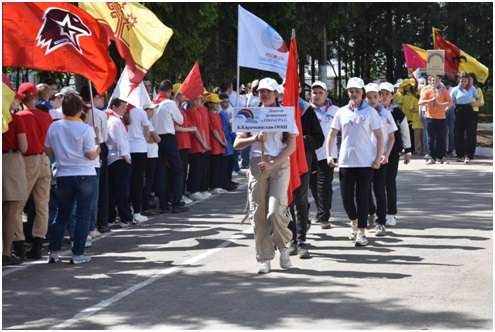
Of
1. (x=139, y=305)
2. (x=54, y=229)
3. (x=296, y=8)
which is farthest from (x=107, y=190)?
(x=296, y=8)

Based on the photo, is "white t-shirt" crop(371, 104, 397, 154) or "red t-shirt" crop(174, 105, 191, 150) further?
"red t-shirt" crop(174, 105, 191, 150)

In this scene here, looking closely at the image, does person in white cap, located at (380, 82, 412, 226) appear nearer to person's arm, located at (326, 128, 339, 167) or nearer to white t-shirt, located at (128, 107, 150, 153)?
person's arm, located at (326, 128, 339, 167)

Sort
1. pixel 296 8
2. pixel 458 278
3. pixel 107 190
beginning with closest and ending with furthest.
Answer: pixel 458 278 → pixel 107 190 → pixel 296 8

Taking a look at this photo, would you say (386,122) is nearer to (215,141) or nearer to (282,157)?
(282,157)

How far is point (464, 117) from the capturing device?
23.4 m

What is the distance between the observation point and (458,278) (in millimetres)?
9203

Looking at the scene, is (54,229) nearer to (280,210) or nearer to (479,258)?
(280,210)

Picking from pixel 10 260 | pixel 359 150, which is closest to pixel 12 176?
pixel 10 260

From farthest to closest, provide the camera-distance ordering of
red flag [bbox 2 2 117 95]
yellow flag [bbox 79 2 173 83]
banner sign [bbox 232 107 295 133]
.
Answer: yellow flag [bbox 79 2 173 83] → red flag [bbox 2 2 117 95] → banner sign [bbox 232 107 295 133]

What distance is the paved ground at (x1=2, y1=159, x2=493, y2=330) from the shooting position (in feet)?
25.1

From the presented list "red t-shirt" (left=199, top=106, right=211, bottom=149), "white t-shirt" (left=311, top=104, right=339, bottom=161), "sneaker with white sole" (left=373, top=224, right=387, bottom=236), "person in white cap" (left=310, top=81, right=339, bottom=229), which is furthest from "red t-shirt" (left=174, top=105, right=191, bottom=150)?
"sneaker with white sole" (left=373, top=224, right=387, bottom=236)

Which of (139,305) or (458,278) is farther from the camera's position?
(458,278)

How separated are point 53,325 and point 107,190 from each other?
18.7 feet

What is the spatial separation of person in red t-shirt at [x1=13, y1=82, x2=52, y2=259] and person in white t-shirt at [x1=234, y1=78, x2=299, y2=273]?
2467mm
